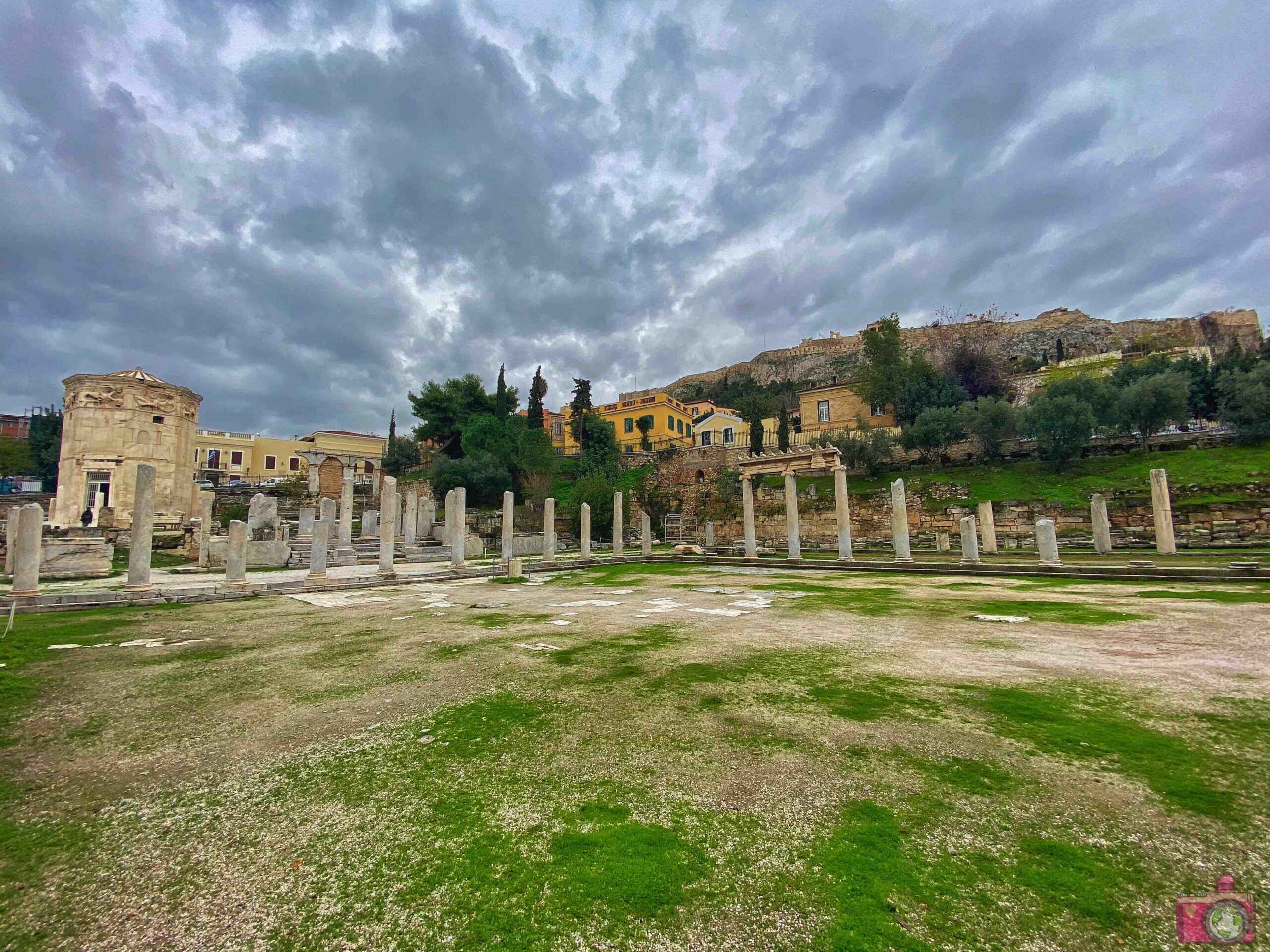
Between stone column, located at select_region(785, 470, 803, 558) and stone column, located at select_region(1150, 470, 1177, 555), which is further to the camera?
stone column, located at select_region(785, 470, 803, 558)

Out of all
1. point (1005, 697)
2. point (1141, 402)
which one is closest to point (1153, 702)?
point (1005, 697)

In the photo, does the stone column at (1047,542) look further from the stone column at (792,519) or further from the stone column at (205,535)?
the stone column at (205,535)

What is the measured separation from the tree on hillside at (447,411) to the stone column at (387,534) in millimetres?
27586

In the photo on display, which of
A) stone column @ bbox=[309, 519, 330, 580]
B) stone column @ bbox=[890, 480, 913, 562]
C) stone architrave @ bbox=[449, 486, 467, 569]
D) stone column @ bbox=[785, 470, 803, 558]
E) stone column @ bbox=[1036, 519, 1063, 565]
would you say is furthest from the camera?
stone column @ bbox=[785, 470, 803, 558]

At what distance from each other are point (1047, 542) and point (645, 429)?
128ft

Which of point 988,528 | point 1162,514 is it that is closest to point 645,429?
point 988,528

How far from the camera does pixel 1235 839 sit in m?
2.35

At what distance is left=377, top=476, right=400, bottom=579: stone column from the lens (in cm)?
1514

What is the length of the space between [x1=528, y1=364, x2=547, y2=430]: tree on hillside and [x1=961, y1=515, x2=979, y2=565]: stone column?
4000cm

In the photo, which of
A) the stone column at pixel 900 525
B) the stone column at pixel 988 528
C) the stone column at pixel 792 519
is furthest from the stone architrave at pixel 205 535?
the stone column at pixel 988 528

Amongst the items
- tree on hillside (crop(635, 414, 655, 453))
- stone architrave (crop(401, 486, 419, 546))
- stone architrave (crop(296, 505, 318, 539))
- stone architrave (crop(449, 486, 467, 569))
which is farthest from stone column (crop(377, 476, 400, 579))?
tree on hillside (crop(635, 414, 655, 453))

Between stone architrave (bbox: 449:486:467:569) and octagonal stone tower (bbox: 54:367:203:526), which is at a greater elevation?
octagonal stone tower (bbox: 54:367:203:526)

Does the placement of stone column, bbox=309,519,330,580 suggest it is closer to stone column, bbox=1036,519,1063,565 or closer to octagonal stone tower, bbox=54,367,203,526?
octagonal stone tower, bbox=54,367,203,526

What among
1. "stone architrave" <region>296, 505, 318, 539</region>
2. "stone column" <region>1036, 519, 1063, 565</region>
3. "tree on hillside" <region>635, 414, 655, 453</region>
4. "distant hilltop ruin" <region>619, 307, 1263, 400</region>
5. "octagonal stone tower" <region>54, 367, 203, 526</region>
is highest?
"distant hilltop ruin" <region>619, 307, 1263, 400</region>
